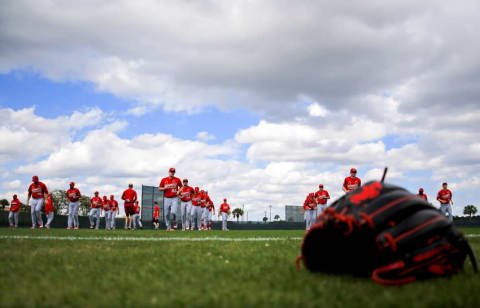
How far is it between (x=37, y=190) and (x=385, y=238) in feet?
62.9

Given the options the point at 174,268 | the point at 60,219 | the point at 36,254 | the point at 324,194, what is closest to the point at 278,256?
the point at 174,268

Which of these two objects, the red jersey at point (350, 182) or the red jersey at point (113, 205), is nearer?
the red jersey at point (350, 182)

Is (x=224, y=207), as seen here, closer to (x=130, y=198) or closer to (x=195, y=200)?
(x=195, y=200)

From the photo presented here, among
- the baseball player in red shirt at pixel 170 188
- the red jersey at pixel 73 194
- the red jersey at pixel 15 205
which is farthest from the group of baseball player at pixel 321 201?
the red jersey at pixel 15 205

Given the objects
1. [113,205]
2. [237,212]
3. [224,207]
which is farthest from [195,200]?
[237,212]

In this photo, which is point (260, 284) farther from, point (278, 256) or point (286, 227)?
point (286, 227)

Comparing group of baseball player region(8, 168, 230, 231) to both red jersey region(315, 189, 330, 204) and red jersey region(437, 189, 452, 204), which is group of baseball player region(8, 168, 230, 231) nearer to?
red jersey region(315, 189, 330, 204)

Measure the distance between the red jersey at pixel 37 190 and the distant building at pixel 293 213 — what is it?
2269 inches

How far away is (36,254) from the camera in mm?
6293

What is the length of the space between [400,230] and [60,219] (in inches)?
1358

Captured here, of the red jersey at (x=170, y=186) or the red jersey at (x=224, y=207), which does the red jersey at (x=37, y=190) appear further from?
the red jersey at (x=224, y=207)

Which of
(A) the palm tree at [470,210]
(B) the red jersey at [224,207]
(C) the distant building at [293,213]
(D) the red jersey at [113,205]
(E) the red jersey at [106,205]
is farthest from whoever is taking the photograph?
(A) the palm tree at [470,210]

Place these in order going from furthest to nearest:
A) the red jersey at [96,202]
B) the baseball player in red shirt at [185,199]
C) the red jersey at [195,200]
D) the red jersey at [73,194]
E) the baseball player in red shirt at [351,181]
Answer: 1. the red jersey at [96,202]
2. the red jersey at [195,200]
3. the red jersey at [73,194]
4. the baseball player in red shirt at [185,199]
5. the baseball player in red shirt at [351,181]

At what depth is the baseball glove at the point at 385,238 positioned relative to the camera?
357 centimetres
